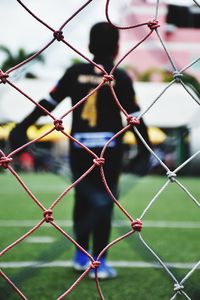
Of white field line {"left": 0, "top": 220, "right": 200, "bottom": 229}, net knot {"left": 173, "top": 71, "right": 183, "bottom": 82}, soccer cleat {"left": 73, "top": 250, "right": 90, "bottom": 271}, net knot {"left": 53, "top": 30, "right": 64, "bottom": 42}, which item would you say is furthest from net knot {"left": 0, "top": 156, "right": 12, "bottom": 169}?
white field line {"left": 0, "top": 220, "right": 200, "bottom": 229}

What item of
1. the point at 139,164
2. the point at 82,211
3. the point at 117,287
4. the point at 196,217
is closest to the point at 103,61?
the point at 139,164

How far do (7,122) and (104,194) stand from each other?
1.95 feet

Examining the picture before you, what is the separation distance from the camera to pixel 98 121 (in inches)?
82.5

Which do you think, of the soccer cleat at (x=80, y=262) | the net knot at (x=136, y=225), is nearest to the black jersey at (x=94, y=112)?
the soccer cleat at (x=80, y=262)

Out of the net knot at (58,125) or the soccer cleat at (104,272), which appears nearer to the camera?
the net knot at (58,125)

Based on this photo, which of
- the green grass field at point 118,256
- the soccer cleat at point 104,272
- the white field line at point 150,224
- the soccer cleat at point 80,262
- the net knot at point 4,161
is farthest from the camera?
the white field line at point 150,224

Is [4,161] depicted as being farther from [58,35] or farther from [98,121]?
[98,121]

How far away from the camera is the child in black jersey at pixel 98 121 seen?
6.68 ft

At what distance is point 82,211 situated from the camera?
7.28ft

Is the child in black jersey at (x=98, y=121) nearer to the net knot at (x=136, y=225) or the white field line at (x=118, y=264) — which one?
the white field line at (x=118, y=264)

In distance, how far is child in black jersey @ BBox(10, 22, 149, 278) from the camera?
2.04 m

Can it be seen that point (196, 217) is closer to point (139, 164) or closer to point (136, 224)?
point (139, 164)

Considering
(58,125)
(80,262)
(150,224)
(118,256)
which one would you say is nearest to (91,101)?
(80,262)

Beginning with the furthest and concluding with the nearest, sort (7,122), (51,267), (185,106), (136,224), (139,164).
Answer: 1. (185,106)
2. (51,267)
3. (139,164)
4. (7,122)
5. (136,224)
